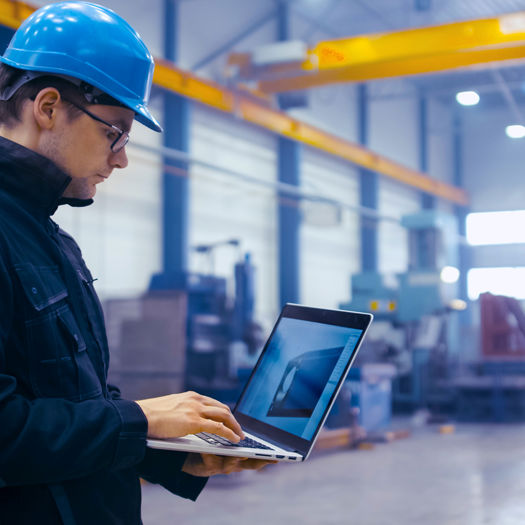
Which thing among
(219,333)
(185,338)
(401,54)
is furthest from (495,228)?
(185,338)

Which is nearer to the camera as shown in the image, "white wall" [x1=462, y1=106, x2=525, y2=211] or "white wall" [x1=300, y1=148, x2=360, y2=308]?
"white wall" [x1=300, y1=148, x2=360, y2=308]

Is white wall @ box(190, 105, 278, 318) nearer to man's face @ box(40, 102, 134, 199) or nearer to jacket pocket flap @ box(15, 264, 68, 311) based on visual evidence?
man's face @ box(40, 102, 134, 199)

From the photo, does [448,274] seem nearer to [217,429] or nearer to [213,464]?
[213,464]

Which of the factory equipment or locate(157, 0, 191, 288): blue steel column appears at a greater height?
locate(157, 0, 191, 288): blue steel column

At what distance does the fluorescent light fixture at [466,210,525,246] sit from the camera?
16156 millimetres

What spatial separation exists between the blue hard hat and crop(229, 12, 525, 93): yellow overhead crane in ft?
23.4

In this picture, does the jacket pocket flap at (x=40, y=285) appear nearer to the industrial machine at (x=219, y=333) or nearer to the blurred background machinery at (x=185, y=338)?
the blurred background machinery at (x=185, y=338)

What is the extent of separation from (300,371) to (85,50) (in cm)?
67

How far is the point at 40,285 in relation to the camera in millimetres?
1044

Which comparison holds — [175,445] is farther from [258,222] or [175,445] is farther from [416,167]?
[416,167]

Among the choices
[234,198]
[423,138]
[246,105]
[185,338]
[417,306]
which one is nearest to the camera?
[185,338]

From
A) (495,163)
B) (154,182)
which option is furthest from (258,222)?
(495,163)

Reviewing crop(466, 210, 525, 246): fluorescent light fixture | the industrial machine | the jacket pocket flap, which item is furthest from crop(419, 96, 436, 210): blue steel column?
the jacket pocket flap

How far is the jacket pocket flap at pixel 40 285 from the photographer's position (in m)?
1.02
